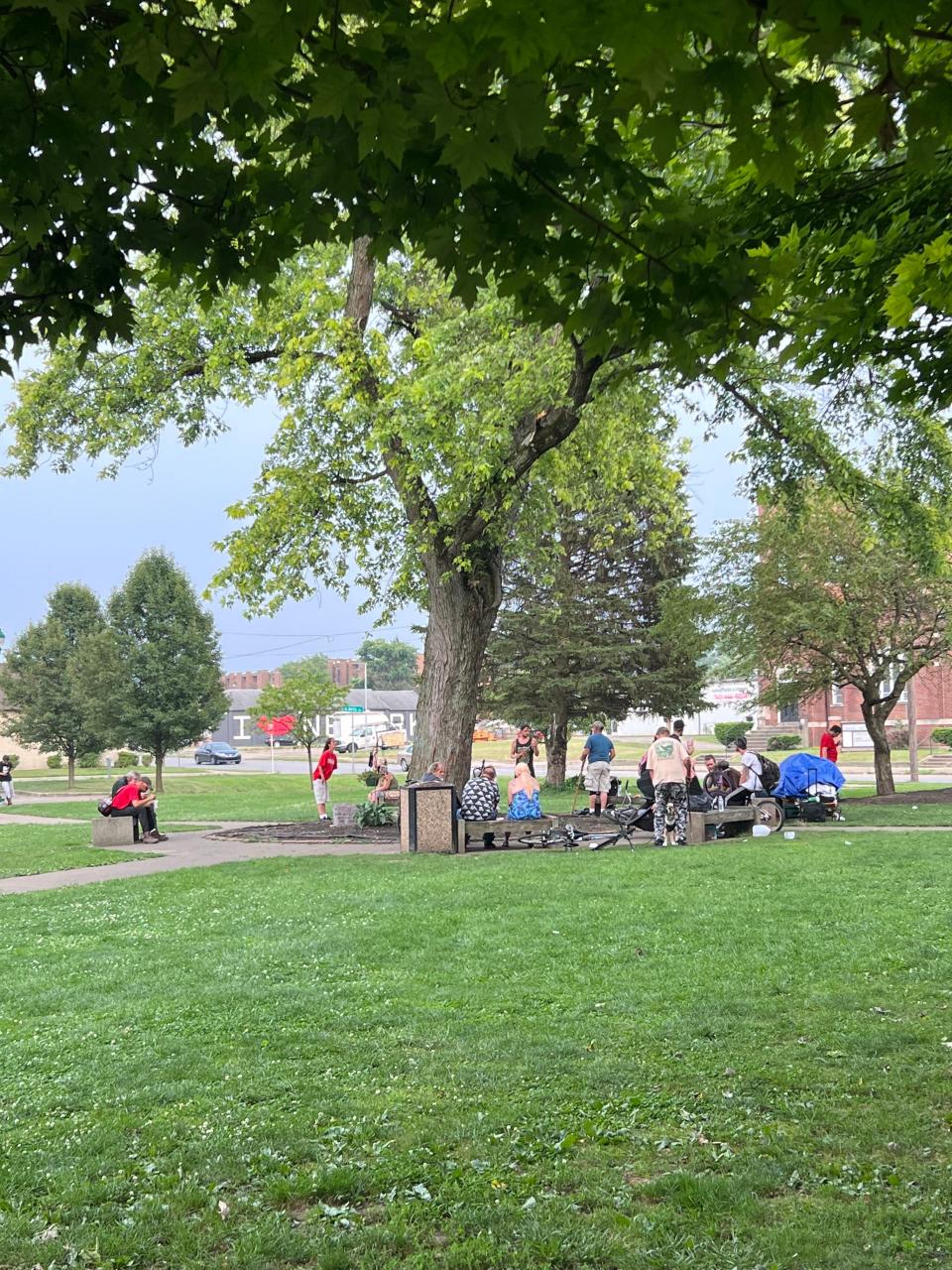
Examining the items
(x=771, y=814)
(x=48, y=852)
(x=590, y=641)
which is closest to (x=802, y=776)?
(x=771, y=814)

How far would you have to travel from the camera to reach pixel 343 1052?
5.91 meters

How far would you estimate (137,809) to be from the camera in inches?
712

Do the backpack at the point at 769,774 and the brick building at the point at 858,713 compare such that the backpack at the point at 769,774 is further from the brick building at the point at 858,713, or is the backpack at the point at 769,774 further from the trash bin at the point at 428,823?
the brick building at the point at 858,713

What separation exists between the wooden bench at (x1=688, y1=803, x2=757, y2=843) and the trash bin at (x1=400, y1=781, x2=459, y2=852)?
3.43 metres

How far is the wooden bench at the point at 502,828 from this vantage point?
52.2 ft

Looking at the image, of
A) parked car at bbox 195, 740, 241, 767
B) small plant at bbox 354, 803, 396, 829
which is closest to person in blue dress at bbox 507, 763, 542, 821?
small plant at bbox 354, 803, 396, 829

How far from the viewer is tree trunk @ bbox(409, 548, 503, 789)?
18.5 meters

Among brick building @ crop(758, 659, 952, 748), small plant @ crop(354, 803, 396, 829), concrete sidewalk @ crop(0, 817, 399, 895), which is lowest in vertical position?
concrete sidewalk @ crop(0, 817, 399, 895)

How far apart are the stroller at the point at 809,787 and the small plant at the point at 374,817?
22.4ft

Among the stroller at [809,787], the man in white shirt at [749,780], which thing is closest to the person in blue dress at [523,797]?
the man in white shirt at [749,780]

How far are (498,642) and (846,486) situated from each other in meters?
17.1

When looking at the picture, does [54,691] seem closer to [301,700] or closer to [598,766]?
[301,700]

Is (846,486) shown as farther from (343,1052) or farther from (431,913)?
(343,1052)

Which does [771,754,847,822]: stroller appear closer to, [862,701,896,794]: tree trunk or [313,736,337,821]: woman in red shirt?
[862,701,896,794]: tree trunk
